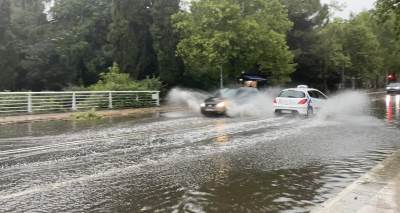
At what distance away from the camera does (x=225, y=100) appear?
24.9 meters

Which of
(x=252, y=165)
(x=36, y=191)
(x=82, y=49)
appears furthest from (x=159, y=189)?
(x=82, y=49)

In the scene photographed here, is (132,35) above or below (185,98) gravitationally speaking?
above

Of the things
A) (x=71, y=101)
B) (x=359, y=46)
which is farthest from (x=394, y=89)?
(x=71, y=101)

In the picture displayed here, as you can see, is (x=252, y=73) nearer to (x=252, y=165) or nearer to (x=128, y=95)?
(x=128, y=95)

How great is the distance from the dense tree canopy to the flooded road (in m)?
16.9

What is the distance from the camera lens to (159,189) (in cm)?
773

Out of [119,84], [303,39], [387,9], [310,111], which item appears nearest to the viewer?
[387,9]

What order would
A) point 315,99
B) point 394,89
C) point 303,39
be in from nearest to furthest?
point 315,99 < point 303,39 < point 394,89

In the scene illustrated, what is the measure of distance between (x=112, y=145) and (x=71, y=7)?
3447 cm

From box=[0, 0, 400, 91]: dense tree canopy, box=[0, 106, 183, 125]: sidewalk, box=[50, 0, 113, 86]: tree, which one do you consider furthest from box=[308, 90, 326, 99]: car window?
box=[50, 0, 113, 86]: tree

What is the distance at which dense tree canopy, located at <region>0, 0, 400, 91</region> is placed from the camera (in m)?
32.9

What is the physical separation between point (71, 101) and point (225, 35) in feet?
38.1

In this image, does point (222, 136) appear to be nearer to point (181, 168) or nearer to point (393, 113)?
point (181, 168)

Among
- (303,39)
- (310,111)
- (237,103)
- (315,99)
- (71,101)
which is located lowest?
(310,111)
